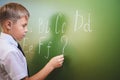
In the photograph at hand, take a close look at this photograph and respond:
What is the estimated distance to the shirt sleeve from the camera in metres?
1.28

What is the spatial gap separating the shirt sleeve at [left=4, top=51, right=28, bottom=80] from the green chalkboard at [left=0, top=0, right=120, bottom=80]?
41 cm

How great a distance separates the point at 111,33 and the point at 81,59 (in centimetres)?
28

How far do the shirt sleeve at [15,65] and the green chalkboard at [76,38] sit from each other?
0.41 metres

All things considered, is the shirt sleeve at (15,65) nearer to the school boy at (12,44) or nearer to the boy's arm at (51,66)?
the school boy at (12,44)

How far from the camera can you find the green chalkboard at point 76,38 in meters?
1.58

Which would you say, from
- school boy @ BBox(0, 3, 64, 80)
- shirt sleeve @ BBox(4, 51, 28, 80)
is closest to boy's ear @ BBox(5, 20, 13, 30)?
school boy @ BBox(0, 3, 64, 80)

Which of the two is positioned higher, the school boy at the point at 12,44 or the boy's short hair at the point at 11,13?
the boy's short hair at the point at 11,13

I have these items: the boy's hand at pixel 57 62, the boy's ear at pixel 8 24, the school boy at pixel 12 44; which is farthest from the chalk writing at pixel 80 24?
the boy's ear at pixel 8 24

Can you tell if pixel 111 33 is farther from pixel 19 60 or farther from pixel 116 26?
pixel 19 60

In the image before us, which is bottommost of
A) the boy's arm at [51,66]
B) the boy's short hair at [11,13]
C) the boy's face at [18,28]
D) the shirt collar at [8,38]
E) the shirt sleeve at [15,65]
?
the boy's arm at [51,66]

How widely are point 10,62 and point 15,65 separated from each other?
4cm

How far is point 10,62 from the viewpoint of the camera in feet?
4.21

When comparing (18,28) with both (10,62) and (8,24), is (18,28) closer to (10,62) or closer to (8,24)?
(8,24)

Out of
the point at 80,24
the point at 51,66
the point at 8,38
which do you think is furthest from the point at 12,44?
the point at 80,24
